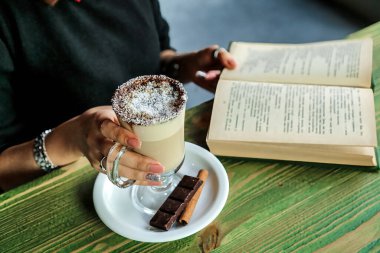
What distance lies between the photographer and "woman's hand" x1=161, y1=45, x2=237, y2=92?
1.04 m

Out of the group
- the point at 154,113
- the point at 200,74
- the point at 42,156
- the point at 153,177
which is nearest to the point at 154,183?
the point at 153,177

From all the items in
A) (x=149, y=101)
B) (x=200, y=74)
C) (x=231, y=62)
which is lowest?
(x=200, y=74)

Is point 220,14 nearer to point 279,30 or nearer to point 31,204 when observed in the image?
point 279,30

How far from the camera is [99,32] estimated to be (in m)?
1.08

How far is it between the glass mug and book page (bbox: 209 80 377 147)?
0.12m

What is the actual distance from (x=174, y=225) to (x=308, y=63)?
48 cm

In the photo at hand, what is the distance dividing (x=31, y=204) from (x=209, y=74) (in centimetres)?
50

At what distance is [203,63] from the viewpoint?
118cm

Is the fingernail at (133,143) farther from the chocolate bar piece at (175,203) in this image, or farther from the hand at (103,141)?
the chocolate bar piece at (175,203)

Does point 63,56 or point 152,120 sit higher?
point 152,120

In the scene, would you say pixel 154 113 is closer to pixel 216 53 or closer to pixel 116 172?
pixel 116 172

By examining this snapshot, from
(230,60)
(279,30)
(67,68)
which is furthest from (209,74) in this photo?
(279,30)

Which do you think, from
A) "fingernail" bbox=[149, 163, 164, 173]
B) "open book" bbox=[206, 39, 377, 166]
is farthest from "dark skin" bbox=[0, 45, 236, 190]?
"open book" bbox=[206, 39, 377, 166]

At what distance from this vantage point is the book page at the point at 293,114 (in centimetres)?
80
